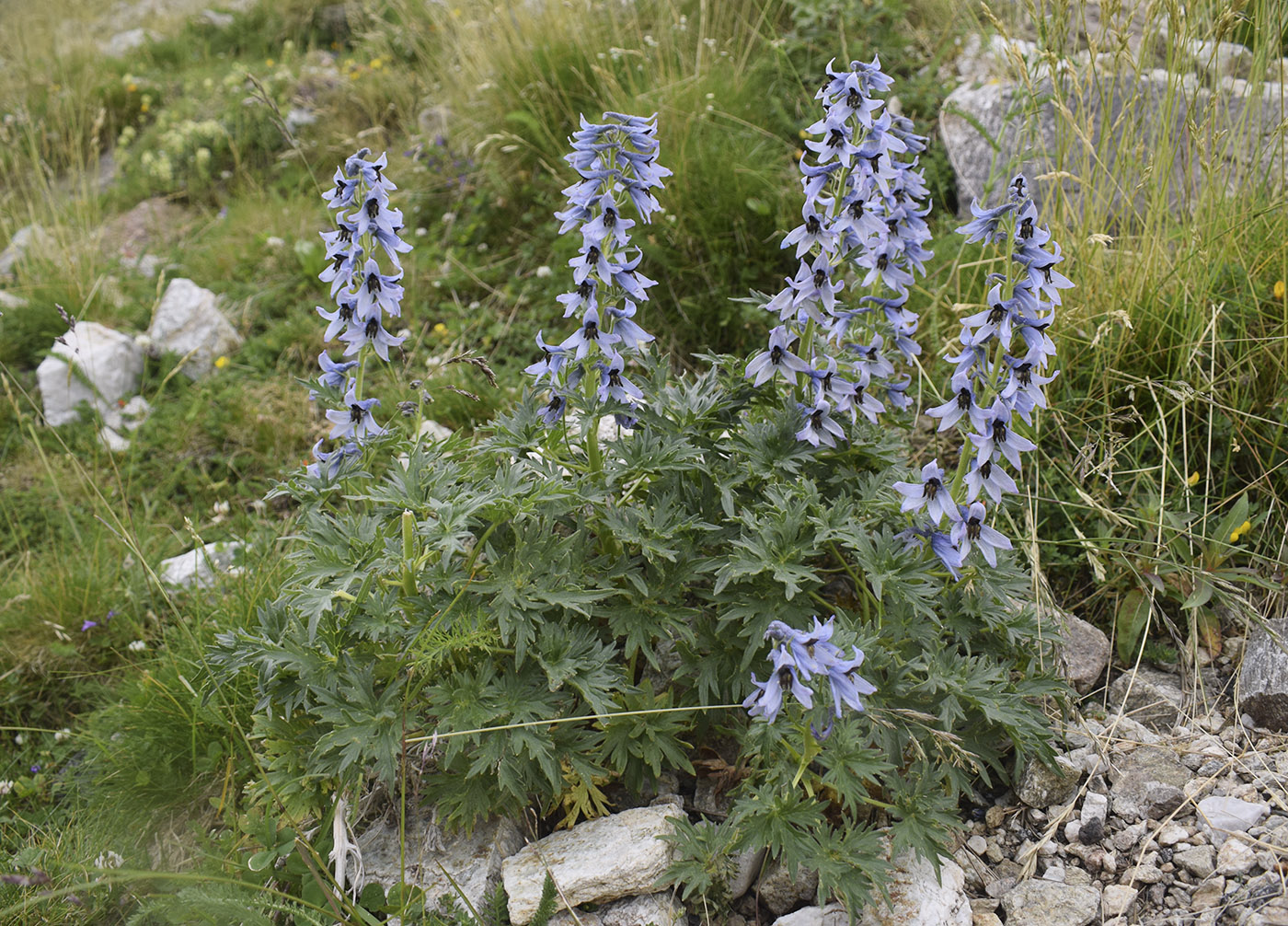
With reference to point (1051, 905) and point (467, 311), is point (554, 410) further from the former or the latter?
point (467, 311)

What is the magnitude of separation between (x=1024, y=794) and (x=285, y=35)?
10.0 meters

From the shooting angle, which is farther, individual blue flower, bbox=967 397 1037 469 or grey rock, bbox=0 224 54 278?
grey rock, bbox=0 224 54 278

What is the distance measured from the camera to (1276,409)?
127 inches

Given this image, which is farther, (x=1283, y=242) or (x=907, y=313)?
(x=1283, y=242)

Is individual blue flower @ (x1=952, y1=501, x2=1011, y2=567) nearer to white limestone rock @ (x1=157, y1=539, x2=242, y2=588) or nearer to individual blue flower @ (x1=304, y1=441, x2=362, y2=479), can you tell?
individual blue flower @ (x1=304, y1=441, x2=362, y2=479)

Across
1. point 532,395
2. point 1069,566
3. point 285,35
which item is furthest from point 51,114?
point 1069,566

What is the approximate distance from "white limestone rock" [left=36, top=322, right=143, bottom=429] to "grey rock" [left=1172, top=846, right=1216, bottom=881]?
16.4 feet

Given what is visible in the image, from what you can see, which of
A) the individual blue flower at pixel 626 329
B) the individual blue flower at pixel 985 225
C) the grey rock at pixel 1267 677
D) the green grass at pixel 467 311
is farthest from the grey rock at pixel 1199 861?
the individual blue flower at pixel 626 329

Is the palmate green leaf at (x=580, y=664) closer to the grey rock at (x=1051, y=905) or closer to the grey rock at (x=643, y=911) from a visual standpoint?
the grey rock at (x=643, y=911)

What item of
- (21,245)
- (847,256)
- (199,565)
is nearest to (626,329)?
(847,256)

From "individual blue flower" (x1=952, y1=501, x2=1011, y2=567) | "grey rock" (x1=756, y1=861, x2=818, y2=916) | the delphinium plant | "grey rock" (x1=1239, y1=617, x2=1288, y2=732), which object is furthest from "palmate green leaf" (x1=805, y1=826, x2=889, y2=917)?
"grey rock" (x1=1239, y1=617, x2=1288, y2=732)

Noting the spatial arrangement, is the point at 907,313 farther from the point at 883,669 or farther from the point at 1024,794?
the point at 1024,794

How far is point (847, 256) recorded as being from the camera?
264cm

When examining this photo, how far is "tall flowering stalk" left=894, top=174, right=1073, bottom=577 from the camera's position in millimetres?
2119
